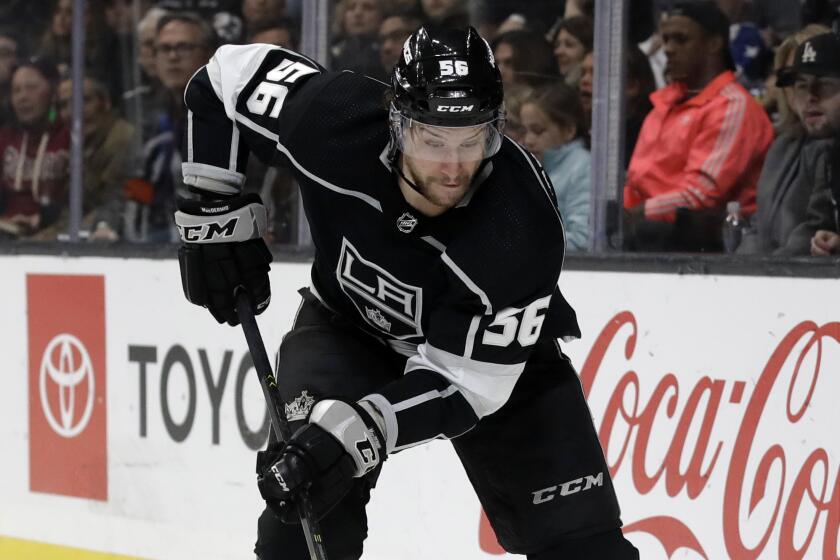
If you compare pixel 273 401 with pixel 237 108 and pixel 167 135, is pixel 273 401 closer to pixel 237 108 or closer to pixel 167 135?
pixel 237 108

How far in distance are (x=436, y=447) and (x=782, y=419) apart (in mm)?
950

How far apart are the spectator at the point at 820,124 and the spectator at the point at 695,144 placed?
12 centimetres

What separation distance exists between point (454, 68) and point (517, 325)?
0.43 m

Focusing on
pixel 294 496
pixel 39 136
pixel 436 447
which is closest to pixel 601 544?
pixel 294 496

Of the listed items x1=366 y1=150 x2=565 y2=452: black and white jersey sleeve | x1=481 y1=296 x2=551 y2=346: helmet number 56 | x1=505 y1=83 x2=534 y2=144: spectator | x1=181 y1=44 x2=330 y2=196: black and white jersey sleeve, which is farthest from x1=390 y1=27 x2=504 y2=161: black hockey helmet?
x1=505 y1=83 x2=534 y2=144: spectator

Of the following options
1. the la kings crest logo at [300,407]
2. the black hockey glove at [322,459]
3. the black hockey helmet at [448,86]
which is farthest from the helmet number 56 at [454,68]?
the la kings crest logo at [300,407]

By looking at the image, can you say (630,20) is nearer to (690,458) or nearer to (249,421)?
(690,458)

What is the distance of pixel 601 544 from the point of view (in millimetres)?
2639

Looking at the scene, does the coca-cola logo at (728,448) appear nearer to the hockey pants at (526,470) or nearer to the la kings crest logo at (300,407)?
the hockey pants at (526,470)

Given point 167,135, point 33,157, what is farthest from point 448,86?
point 33,157

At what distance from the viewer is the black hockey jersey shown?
8.04 ft

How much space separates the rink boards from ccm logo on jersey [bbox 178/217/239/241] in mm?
790

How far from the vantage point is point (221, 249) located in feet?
9.53

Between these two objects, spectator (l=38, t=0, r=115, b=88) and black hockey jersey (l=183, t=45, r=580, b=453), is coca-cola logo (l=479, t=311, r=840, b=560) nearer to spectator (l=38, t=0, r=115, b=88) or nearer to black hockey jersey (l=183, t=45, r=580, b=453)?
black hockey jersey (l=183, t=45, r=580, b=453)
